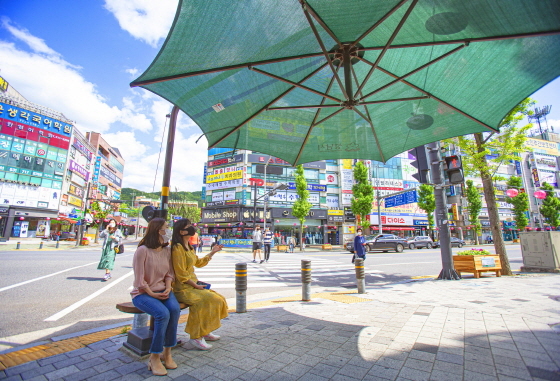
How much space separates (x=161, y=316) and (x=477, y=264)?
32.0 feet

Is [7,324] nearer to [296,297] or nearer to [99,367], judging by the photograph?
[99,367]

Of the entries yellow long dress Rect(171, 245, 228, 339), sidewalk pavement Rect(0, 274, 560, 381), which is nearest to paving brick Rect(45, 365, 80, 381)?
sidewalk pavement Rect(0, 274, 560, 381)

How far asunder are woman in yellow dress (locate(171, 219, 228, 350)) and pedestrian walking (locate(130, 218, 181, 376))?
13 cm

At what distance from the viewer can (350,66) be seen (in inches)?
147

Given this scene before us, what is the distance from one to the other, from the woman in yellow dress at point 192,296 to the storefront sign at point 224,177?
123 feet

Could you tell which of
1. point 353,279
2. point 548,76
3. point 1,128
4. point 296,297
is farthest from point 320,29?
point 1,128

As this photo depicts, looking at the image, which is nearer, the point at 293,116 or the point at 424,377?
the point at 424,377

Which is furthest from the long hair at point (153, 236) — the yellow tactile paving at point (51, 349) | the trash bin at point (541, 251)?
the trash bin at point (541, 251)

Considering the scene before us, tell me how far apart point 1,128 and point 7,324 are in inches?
1831

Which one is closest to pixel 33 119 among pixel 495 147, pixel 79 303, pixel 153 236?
pixel 79 303

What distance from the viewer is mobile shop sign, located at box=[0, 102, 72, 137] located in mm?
36219

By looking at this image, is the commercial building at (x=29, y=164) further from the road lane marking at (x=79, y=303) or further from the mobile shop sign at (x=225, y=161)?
the road lane marking at (x=79, y=303)

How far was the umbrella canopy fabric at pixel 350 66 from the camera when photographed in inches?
115

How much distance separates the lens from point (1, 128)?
35.5 metres
